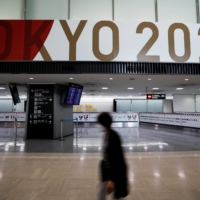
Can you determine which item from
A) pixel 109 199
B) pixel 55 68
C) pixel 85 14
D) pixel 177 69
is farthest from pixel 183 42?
pixel 109 199

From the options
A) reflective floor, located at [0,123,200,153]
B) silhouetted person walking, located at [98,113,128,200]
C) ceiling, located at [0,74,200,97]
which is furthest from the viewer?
ceiling, located at [0,74,200,97]

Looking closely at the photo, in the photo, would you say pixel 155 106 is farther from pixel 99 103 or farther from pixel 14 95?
pixel 14 95

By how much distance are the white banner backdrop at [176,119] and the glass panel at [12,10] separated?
502 inches

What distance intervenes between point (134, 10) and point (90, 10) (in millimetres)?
2372

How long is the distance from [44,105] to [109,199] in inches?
313

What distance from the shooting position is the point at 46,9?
8875 millimetres

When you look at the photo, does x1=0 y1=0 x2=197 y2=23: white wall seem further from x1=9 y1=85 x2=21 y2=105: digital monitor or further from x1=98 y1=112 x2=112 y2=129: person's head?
x1=98 y1=112 x2=112 y2=129: person's head

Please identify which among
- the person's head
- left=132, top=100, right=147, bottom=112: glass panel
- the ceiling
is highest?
the ceiling

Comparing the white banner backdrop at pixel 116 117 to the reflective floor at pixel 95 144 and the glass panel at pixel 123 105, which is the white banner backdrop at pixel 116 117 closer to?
the reflective floor at pixel 95 144

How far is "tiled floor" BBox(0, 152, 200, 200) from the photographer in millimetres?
3152

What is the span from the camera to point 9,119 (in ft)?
58.8

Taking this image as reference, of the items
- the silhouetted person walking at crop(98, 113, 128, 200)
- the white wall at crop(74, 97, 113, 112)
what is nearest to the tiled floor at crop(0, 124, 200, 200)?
the silhouetted person walking at crop(98, 113, 128, 200)

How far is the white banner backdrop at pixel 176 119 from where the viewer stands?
1219 centimetres

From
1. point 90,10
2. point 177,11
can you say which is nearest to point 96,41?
point 90,10
